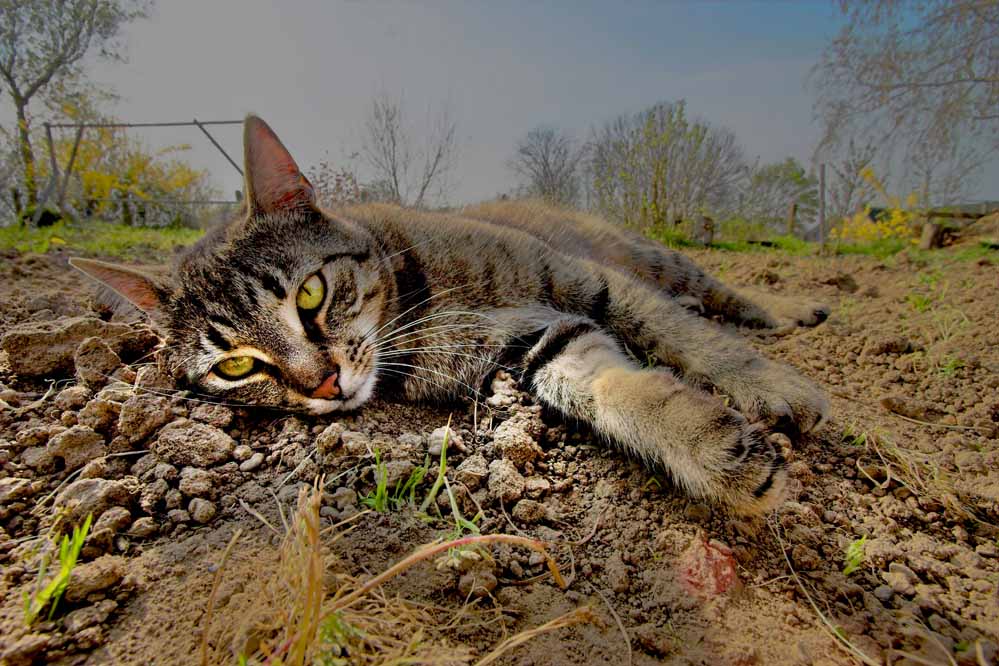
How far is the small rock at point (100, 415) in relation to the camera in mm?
1419

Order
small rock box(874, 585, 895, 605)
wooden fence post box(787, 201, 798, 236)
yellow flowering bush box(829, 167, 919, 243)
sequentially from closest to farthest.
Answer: small rock box(874, 585, 895, 605) < yellow flowering bush box(829, 167, 919, 243) < wooden fence post box(787, 201, 798, 236)

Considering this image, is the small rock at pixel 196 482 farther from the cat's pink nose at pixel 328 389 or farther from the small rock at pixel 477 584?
the small rock at pixel 477 584

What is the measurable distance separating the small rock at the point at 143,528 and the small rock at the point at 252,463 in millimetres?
246

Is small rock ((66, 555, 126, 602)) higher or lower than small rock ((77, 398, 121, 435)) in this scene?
lower

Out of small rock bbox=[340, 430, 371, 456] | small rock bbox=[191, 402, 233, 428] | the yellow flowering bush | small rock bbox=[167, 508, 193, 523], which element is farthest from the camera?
the yellow flowering bush

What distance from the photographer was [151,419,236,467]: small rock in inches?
52.2

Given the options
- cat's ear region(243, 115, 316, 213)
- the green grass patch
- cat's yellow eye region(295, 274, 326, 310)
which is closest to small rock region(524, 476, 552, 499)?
cat's yellow eye region(295, 274, 326, 310)

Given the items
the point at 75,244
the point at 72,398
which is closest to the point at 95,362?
the point at 72,398

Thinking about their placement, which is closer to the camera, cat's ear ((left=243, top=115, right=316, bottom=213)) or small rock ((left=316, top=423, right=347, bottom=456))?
small rock ((left=316, top=423, right=347, bottom=456))

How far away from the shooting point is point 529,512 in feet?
3.98

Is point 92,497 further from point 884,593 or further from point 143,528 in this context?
point 884,593

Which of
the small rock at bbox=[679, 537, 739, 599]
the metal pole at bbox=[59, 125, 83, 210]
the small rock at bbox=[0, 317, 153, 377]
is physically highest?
the metal pole at bbox=[59, 125, 83, 210]

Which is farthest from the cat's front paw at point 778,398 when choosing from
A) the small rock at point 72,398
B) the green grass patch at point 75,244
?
the green grass patch at point 75,244

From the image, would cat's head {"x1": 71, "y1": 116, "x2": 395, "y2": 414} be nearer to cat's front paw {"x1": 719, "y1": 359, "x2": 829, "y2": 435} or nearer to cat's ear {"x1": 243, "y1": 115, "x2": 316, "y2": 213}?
cat's ear {"x1": 243, "y1": 115, "x2": 316, "y2": 213}
